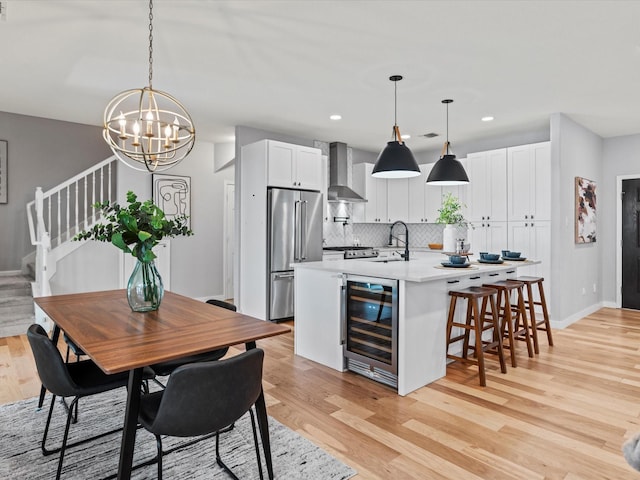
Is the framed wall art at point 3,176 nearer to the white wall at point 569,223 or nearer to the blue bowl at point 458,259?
the blue bowl at point 458,259

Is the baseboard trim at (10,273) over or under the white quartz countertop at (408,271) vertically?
under

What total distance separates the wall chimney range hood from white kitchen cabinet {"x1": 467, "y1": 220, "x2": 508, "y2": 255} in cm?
191

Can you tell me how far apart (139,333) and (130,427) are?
436 mm

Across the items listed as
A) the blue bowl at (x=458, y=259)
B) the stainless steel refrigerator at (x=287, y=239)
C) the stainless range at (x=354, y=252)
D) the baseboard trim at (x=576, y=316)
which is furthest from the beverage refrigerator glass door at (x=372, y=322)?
the baseboard trim at (x=576, y=316)

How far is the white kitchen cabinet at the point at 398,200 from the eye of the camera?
23.7 ft

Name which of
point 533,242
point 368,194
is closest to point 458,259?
point 533,242

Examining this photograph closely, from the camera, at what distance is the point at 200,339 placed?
71.8 inches

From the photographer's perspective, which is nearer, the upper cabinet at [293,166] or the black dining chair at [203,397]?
the black dining chair at [203,397]

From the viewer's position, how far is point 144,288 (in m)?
2.34

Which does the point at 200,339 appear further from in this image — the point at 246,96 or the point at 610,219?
the point at 610,219

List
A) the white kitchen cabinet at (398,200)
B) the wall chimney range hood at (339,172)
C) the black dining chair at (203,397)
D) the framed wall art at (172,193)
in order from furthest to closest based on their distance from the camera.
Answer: the white kitchen cabinet at (398,200) < the wall chimney range hood at (339,172) < the framed wall art at (172,193) < the black dining chair at (203,397)

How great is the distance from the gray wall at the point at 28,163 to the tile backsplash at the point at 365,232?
388 centimetres

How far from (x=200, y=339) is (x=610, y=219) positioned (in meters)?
6.82

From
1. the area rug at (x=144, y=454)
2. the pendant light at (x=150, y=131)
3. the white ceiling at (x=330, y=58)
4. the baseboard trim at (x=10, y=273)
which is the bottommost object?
the area rug at (x=144, y=454)
